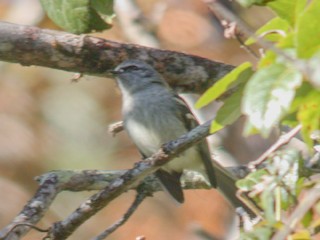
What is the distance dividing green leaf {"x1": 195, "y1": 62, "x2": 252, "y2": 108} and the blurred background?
4637 millimetres

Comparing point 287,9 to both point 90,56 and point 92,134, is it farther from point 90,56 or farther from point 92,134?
point 92,134

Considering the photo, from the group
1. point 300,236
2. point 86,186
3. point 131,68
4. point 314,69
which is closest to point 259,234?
point 300,236

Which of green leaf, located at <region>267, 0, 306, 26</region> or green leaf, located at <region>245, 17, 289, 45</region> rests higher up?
green leaf, located at <region>267, 0, 306, 26</region>

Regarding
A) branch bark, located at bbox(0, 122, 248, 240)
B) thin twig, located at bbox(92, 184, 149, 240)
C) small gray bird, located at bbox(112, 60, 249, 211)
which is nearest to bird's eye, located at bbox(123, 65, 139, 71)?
small gray bird, located at bbox(112, 60, 249, 211)

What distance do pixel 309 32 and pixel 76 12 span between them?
1.01 m

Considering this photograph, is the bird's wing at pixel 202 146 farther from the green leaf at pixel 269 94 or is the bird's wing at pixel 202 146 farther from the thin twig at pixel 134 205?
the green leaf at pixel 269 94

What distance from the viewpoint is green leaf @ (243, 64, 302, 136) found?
1571mm

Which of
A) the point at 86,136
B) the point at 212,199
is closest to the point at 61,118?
the point at 86,136

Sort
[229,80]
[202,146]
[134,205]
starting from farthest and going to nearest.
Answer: [202,146] → [134,205] → [229,80]

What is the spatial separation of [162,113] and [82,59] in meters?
0.58

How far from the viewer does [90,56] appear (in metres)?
4.02

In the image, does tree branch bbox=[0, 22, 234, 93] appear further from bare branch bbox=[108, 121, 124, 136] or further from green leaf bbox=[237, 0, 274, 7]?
green leaf bbox=[237, 0, 274, 7]

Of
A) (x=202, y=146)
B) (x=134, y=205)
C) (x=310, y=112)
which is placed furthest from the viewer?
(x=202, y=146)

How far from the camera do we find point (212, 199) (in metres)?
6.81
